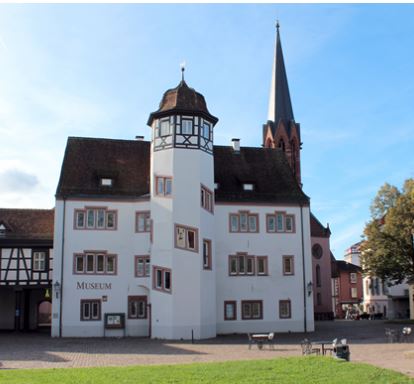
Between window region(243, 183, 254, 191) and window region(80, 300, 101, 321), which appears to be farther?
window region(243, 183, 254, 191)

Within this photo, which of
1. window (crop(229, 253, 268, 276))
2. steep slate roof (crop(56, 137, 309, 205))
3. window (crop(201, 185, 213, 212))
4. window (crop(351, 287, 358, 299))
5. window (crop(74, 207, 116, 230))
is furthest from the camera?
window (crop(351, 287, 358, 299))

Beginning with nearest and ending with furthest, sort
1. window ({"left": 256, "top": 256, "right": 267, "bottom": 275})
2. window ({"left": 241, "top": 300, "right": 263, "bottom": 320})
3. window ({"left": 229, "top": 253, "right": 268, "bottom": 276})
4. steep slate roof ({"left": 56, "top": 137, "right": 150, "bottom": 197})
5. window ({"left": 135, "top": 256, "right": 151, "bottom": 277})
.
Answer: window ({"left": 135, "top": 256, "right": 151, "bottom": 277}) → steep slate roof ({"left": 56, "top": 137, "right": 150, "bottom": 197}) → window ({"left": 241, "top": 300, "right": 263, "bottom": 320}) → window ({"left": 229, "top": 253, "right": 268, "bottom": 276}) → window ({"left": 256, "top": 256, "right": 267, "bottom": 275})

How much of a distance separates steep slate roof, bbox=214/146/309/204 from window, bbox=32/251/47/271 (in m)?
11.8

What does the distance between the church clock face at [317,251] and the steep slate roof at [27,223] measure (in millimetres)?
30629

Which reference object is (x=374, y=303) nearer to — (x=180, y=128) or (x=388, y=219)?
(x=388, y=219)

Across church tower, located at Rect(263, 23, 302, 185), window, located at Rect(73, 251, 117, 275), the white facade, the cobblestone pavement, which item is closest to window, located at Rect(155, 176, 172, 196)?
the white facade

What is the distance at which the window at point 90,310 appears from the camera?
37500 mm

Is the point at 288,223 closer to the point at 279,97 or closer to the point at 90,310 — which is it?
the point at 90,310

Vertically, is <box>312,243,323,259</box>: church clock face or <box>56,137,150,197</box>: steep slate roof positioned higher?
<box>56,137,150,197</box>: steep slate roof

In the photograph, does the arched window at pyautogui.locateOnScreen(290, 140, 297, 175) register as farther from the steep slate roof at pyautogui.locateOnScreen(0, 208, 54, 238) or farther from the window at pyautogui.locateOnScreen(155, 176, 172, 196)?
the window at pyautogui.locateOnScreen(155, 176, 172, 196)

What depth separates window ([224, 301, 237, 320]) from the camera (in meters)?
39.3

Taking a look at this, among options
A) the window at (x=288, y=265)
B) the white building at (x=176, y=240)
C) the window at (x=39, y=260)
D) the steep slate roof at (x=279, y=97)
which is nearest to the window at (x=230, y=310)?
the white building at (x=176, y=240)

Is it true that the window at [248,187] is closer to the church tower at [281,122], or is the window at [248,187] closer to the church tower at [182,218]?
the church tower at [182,218]

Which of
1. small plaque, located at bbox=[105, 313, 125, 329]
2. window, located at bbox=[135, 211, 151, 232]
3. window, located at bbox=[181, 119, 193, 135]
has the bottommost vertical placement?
small plaque, located at bbox=[105, 313, 125, 329]
